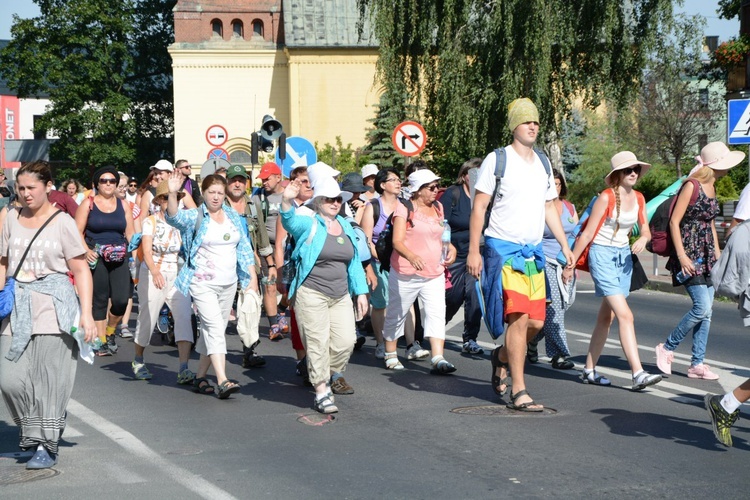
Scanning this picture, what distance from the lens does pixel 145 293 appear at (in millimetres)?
10922

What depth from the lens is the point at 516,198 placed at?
8500 mm

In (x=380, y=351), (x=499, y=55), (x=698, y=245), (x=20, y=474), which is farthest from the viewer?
(x=499, y=55)

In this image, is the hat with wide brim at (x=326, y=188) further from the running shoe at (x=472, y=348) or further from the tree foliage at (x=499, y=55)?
the tree foliage at (x=499, y=55)

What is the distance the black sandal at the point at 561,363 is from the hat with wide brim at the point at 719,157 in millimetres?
2149

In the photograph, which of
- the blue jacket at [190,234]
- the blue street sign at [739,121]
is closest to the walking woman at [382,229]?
the blue jacket at [190,234]

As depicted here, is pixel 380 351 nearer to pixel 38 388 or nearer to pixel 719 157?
pixel 719 157

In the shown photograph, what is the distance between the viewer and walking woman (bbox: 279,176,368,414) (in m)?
8.69

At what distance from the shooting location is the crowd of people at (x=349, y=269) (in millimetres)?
6988

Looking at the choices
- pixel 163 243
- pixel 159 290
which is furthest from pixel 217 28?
pixel 159 290

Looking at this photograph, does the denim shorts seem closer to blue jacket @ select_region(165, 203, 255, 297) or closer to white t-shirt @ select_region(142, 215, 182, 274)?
blue jacket @ select_region(165, 203, 255, 297)

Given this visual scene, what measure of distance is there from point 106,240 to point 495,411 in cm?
511

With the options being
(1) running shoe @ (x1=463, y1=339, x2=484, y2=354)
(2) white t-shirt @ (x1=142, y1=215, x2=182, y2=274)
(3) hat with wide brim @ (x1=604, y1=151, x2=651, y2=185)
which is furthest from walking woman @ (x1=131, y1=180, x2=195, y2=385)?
(3) hat with wide brim @ (x1=604, y1=151, x2=651, y2=185)

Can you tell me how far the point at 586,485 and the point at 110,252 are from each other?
22.4 feet

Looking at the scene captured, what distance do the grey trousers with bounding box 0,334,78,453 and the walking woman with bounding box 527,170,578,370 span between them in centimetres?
470
